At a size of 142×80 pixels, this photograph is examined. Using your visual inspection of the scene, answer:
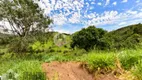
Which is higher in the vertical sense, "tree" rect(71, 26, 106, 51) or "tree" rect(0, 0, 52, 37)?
"tree" rect(0, 0, 52, 37)

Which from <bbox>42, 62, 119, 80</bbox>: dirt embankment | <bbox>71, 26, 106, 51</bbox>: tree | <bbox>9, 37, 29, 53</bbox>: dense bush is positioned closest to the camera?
<bbox>42, 62, 119, 80</bbox>: dirt embankment

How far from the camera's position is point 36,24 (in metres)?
18.6

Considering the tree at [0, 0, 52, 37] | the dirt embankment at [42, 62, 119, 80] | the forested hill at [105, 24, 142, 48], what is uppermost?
the tree at [0, 0, 52, 37]

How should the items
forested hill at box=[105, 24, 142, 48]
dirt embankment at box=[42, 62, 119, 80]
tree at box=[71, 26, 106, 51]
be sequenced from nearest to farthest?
dirt embankment at box=[42, 62, 119, 80], forested hill at box=[105, 24, 142, 48], tree at box=[71, 26, 106, 51]

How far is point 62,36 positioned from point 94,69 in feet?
58.7

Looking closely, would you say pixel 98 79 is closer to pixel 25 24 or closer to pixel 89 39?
pixel 25 24

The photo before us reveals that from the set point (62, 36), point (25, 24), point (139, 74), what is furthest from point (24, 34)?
point (139, 74)

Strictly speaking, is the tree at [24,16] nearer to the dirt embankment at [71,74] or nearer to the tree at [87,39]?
the tree at [87,39]

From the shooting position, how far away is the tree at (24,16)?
1797 centimetres

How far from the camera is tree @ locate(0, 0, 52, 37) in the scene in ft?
59.0

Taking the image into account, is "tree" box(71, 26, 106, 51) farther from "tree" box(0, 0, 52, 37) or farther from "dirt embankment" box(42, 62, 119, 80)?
"dirt embankment" box(42, 62, 119, 80)

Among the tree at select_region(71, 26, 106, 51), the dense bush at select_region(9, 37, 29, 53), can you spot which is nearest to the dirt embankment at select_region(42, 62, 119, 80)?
the dense bush at select_region(9, 37, 29, 53)

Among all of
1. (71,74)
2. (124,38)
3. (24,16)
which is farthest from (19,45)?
(71,74)

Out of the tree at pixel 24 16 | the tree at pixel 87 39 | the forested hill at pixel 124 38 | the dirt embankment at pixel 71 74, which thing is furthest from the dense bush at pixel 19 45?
the dirt embankment at pixel 71 74
